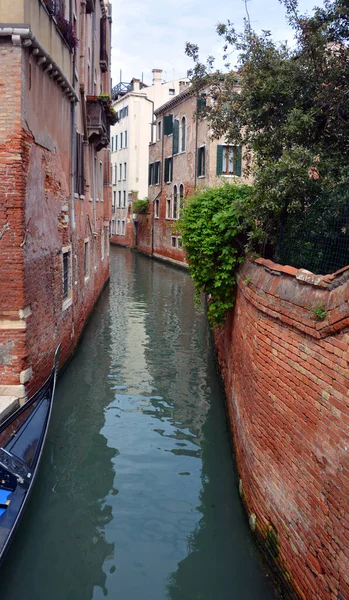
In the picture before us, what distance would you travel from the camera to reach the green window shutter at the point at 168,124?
2734cm

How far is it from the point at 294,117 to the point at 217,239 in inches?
66.1

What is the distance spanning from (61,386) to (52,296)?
155 centimetres

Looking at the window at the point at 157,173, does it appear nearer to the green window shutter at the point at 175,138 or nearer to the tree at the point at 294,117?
the green window shutter at the point at 175,138

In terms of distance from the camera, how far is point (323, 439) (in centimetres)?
354

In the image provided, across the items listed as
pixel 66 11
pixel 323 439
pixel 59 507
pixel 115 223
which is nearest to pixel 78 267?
pixel 66 11

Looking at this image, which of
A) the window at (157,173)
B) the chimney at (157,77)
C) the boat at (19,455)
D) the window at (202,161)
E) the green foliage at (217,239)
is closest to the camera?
the boat at (19,455)

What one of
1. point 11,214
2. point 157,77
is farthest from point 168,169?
point 11,214

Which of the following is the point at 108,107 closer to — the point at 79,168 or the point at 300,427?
the point at 79,168

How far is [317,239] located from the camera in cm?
523

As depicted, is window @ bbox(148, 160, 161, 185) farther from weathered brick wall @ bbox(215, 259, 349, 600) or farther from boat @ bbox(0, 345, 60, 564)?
weathered brick wall @ bbox(215, 259, 349, 600)

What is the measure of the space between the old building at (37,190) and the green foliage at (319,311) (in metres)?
4.07

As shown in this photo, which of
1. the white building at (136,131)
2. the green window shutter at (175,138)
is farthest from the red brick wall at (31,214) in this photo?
the white building at (136,131)

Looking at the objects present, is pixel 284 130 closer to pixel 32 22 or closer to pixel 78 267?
pixel 32 22

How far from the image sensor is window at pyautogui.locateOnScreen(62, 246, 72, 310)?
9831 mm
